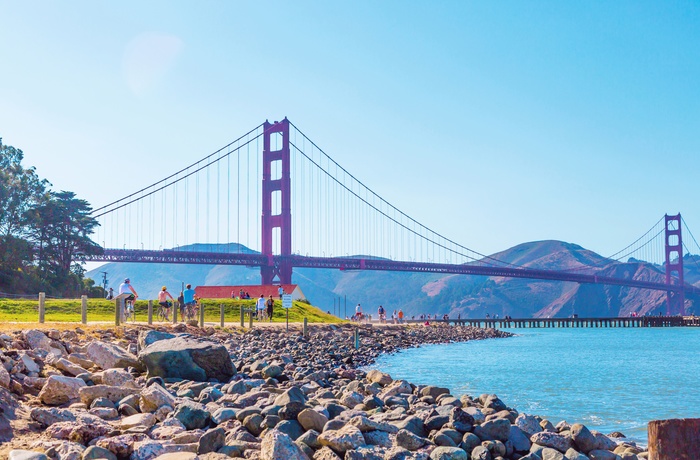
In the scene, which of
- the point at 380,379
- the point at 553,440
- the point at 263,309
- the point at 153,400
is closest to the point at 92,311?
the point at 263,309

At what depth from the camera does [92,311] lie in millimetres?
30000

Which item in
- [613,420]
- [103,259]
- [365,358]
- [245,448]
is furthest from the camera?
[103,259]

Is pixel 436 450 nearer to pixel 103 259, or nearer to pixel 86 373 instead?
pixel 86 373

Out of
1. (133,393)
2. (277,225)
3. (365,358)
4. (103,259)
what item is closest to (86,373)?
(133,393)

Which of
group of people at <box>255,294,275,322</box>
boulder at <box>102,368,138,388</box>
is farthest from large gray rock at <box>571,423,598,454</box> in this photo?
group of people at <box>255,294,275,322</box>

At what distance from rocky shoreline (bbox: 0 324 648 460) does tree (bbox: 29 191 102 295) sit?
35714 mm

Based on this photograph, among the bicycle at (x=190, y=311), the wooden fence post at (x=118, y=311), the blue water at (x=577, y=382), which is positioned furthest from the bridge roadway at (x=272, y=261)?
the wooden fence post at (x=118, y=311)

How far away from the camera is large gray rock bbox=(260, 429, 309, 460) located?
6977mm

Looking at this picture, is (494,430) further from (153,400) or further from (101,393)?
(101,393)

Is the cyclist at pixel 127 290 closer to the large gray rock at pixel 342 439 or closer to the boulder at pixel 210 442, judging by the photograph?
the boulder at pixel 210 442

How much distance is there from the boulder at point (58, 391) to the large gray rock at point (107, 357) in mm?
2988

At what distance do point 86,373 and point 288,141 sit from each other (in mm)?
69350

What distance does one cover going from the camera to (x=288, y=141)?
79.3 metres

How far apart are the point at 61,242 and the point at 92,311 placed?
904 inches
